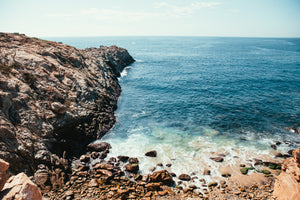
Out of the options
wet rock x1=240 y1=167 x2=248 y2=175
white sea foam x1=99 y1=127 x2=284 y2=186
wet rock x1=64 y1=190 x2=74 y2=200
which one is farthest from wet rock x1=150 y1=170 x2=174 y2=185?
wet rock x1=240 y1=167 x2=248 y2=175

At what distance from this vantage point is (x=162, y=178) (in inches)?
800

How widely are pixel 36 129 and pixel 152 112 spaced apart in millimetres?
23847

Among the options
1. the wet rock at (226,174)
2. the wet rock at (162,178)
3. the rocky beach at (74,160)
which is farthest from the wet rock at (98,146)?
the wet rock at (226,174)

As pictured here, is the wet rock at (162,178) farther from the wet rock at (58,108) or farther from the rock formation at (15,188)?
the wet rock at (58,108)

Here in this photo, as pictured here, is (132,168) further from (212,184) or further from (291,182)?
(291,182)

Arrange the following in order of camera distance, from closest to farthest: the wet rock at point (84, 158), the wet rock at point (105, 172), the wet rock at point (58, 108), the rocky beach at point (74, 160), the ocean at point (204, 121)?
1. the rocky beach at point (74, 160)
2. the wet rock at point (105, 172)
3. the wet rock at point (84, 158)
4. the ocean at point (204, 121)
5. the wet rock at point (58, 108)

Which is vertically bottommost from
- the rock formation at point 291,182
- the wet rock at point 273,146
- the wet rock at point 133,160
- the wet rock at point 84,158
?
the wet rock at point 133,160

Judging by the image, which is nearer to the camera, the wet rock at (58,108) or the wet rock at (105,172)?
the wet rock at (105,172)

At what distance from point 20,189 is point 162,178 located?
14740mm

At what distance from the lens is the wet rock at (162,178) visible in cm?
2022

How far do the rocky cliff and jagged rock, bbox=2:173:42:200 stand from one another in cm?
1131

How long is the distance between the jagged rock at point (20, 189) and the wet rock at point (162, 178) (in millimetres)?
13066

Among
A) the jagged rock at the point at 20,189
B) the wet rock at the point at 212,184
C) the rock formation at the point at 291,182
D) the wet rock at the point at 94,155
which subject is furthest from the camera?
the wet rock at the point at 94,155

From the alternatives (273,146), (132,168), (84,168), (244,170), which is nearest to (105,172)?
(84,168)
